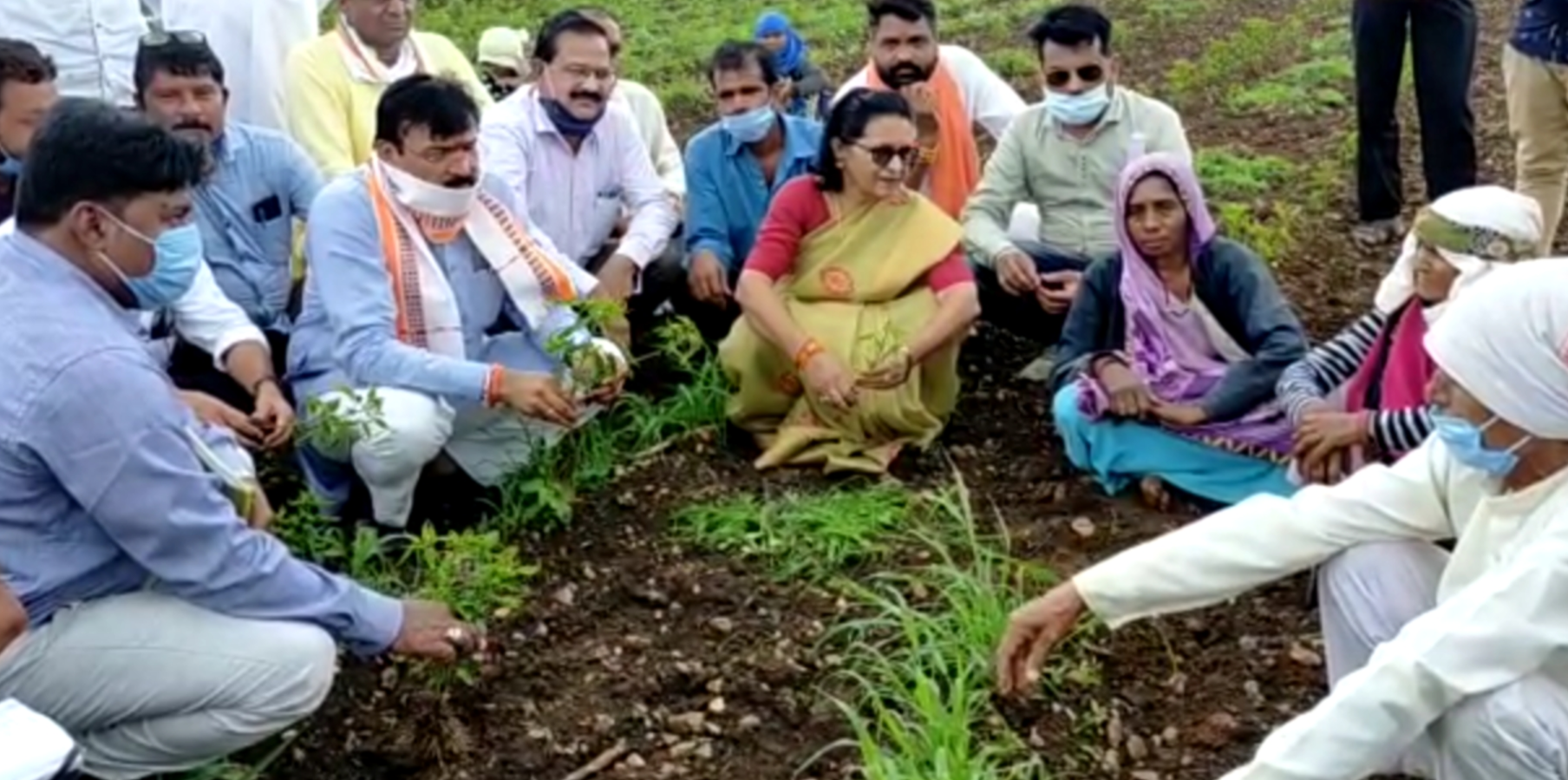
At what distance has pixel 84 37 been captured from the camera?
5.45 m

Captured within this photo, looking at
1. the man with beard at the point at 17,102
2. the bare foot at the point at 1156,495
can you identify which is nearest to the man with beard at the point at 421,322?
the man with beard at the point at 17,102

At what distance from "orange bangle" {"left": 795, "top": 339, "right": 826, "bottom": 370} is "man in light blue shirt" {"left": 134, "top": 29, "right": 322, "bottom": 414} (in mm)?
1296

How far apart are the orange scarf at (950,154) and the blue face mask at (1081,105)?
44 cm

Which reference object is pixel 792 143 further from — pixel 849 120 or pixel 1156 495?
pixel 1156 495

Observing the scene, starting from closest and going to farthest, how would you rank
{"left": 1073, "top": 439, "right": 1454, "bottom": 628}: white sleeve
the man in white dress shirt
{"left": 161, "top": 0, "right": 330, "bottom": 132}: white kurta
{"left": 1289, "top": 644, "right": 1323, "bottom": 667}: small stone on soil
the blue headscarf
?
{"left": 1073, "top": 439, "right": 1454, "bottom": 628}: white sleeve → {"left": 1289, "top": 644, "right": 1323, "bottom": 667}: small stone on soil → the man in white dress shirt → {"left": 161, "top": 0, "right": 330, "bottom": 132}: white kurta → the blue headscarf

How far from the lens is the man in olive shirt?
535cm

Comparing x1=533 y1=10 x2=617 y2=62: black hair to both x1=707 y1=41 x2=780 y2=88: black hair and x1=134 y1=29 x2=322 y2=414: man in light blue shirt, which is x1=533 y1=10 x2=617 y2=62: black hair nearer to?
x1=707 y1=41 x2=780 y2=88: black hair

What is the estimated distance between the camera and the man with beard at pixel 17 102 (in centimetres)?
462

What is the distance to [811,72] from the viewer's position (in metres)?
6.86

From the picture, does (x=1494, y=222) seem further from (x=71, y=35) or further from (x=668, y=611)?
(x=71, y=35)

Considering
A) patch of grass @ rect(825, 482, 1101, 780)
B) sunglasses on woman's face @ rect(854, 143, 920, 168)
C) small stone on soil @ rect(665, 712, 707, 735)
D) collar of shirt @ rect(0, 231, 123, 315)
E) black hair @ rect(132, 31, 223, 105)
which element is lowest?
small stone on soil @ rect(665, 712, 707, 735)

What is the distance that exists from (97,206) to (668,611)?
60.6 inches

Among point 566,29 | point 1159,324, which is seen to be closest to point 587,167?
point 566,29

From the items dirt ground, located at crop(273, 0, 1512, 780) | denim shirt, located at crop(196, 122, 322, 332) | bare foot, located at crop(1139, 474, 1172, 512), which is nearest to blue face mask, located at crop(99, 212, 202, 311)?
dirt ground, located at crop(273, 0, 1512, 780)
